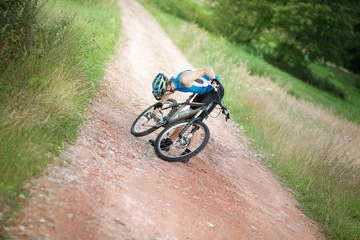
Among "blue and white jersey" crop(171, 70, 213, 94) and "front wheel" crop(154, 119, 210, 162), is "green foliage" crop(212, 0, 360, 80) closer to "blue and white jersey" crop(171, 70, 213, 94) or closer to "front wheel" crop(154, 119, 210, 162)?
"blue and white jersey" crop(171, 70, 213, 94)

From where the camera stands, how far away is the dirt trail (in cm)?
395

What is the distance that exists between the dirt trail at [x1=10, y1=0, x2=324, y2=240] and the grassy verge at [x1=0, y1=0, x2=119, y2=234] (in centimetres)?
19

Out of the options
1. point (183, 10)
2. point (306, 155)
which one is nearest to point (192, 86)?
point (306, 155)

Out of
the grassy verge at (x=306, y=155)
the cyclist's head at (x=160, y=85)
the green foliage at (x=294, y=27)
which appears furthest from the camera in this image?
the green foliage at (x=294, y=27)

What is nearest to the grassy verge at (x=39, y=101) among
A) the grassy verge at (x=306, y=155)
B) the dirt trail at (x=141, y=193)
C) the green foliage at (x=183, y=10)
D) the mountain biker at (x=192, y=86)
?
the dirt trail at (x=141, y=193)

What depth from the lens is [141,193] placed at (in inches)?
195

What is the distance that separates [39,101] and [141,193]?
1958 millimetres

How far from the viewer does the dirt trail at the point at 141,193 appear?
156 inches

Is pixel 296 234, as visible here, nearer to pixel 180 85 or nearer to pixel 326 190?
pixel 326 190

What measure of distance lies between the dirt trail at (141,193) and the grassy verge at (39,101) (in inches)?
7.6

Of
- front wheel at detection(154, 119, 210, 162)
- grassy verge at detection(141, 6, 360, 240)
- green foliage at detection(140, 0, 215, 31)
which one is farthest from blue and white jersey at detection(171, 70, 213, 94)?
green foliage at detection(140, 0, 215, 31)

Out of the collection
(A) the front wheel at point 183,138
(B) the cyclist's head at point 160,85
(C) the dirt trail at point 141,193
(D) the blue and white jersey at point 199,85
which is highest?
(D) the blue and white jersey at point 199,85

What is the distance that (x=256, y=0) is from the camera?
26766mm

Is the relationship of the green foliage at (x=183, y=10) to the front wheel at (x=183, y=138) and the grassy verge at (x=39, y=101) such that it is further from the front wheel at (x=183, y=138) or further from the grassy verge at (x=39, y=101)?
the front wheel at (x=183, y=138)
